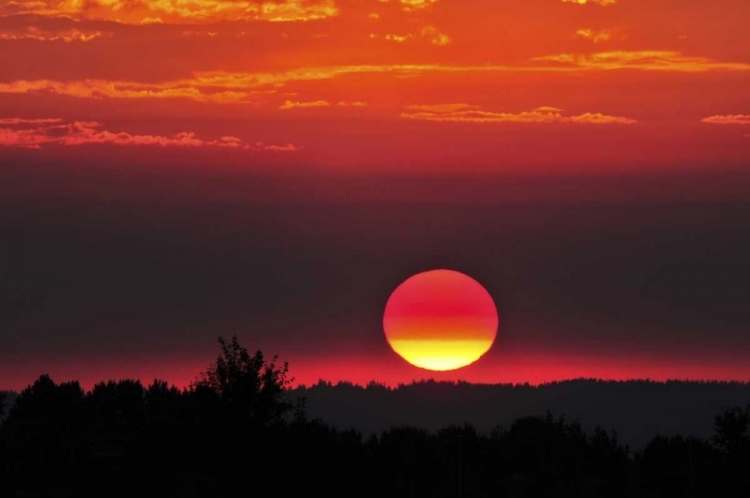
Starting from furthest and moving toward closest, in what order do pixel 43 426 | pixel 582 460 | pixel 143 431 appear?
pixel 43 426
pixel 582 460
pixel 143 431

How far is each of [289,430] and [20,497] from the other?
2024cm

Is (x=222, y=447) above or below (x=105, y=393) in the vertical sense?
below

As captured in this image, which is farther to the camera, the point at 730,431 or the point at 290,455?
the point at 730,431

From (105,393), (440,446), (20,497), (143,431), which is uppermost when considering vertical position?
(105,393)

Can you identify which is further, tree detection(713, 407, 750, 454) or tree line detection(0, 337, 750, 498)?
tree detection(713, 407, 750, 454)

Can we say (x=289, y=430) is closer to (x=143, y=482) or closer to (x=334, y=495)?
(x=334, y=495)

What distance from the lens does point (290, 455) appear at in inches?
2931

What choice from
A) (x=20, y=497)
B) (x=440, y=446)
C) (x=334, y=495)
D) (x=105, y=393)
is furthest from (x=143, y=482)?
(x=105, y=393)

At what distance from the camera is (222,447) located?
244 ft

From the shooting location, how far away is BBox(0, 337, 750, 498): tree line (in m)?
69.3

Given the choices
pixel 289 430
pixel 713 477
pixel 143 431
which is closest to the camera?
pixel 143 431

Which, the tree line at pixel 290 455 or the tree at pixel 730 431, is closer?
the tree line at pixel 290 455

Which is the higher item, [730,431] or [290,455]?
[730,431]

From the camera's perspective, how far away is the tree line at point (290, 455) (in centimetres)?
6931
